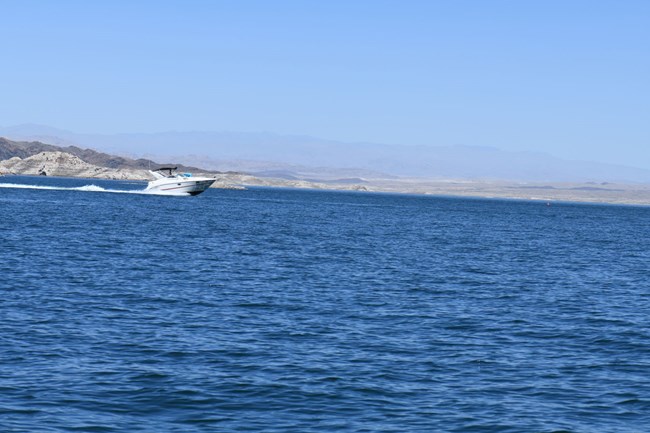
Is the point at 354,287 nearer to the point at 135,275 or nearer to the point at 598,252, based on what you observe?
the point at 135,275

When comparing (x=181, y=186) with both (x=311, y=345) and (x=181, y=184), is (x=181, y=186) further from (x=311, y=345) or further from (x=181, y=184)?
(x=311, y=345)

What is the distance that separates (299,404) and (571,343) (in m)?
13.7

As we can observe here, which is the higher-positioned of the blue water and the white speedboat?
the white speedboat

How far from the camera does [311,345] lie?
31.1 metres

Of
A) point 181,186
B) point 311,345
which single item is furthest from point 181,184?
point 311,345

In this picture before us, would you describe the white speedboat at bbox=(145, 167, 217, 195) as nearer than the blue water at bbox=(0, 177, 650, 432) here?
No

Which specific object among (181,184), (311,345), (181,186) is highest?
(181,184)

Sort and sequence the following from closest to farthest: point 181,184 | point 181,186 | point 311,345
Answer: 1. point 311,345
2. point 181,184
3. point 181,186

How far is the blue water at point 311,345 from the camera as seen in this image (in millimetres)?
22922

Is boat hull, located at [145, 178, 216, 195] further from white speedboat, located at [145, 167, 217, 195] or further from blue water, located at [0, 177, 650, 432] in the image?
blue water, located at [0, 177, 650, 432]

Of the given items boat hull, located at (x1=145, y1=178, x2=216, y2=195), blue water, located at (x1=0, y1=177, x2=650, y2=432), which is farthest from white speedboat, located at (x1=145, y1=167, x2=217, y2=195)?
blue water, located at (x1=0, y1=177, x2=650, y2=432)

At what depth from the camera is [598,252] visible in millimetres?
85875

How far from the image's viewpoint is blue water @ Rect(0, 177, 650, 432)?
22.9m

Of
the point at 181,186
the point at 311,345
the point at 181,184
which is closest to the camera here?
the point at 311,345
